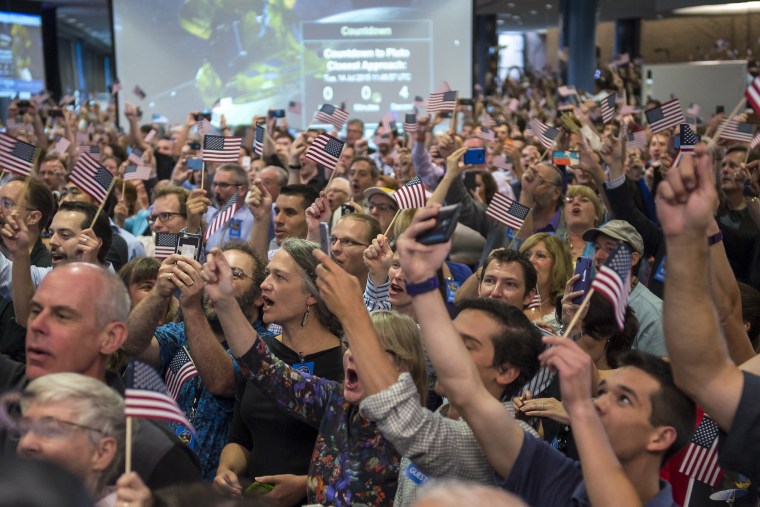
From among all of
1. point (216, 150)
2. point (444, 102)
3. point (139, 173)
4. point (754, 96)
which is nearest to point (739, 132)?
point (444, 102)

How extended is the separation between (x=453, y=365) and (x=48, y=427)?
0.93 m

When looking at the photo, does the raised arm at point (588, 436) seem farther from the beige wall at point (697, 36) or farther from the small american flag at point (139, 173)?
the beige wall at point (697, 36)

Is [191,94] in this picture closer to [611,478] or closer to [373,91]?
[373,91]

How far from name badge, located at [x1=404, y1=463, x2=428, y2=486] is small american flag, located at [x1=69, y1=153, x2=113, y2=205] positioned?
3.28 meters

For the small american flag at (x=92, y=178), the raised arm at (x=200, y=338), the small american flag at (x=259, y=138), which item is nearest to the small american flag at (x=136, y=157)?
the small american flag at (x=259, y=138)

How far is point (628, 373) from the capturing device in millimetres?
2502

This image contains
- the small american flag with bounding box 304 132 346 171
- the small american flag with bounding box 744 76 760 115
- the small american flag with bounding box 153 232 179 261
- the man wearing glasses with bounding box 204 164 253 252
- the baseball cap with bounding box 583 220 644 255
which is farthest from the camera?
the man wearing glasses with bounding box 204 164 253 252

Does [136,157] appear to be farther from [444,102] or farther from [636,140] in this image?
[636,140]

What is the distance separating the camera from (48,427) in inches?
88.4

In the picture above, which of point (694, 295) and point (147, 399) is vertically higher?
point (694, 295)

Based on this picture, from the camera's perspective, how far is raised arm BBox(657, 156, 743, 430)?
214 cm

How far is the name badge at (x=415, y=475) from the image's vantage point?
2641mm

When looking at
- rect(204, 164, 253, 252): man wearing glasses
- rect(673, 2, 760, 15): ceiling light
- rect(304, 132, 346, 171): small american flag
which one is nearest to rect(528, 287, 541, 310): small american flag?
rect(304, 132, 346, 171): small american flag

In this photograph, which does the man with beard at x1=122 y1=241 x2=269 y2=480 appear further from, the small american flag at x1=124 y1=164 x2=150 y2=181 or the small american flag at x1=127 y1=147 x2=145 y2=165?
the small american flag at x1=127 y1=147 x2=145 y2=165
